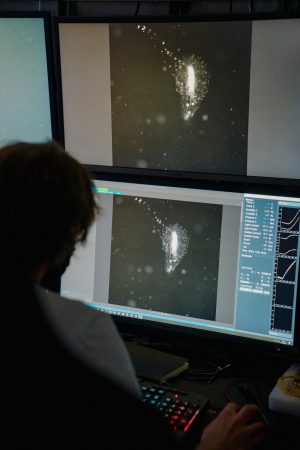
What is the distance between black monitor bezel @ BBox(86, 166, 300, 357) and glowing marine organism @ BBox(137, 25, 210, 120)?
0.61 feet

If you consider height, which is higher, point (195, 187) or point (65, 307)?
point (195, 187)

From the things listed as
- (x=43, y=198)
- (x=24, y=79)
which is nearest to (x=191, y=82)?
(x=24, y=79)

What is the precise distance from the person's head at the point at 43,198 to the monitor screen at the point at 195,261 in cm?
43

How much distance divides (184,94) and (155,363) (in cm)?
70

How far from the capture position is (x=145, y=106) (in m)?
1.61

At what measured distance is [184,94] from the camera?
1.55 m

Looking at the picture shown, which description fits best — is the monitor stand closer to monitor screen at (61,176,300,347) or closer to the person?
monitor screen at (61,176,300,347)

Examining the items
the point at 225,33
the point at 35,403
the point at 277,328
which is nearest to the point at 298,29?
the point at 225,33

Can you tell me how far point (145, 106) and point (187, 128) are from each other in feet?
0.45

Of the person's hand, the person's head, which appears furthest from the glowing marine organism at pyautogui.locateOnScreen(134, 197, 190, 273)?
the person's head

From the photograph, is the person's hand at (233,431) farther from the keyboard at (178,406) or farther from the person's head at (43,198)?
the person's head at (43,198)

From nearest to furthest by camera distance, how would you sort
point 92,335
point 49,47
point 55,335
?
point 55,335 < point 92,335 < point 49,47

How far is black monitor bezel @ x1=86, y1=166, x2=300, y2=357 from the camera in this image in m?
1.33

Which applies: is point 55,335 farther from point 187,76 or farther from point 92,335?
point 187,76
